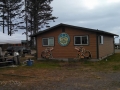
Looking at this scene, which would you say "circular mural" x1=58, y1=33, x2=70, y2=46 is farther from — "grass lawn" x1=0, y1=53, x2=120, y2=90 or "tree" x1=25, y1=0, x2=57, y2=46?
"tree" x1=25, y1=0, x2=57, y2=46

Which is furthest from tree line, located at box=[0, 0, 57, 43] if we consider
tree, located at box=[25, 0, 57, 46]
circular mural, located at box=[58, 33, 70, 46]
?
circular mural, located at box=[58, 33, 70, 46]

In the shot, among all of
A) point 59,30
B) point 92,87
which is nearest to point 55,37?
point 59,30

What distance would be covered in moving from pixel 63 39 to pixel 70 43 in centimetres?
75

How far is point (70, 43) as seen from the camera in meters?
16.5

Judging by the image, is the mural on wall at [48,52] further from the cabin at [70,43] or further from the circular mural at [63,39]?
the circular mural at [63,39]

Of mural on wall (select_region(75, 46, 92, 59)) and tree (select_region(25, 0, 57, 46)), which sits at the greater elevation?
tree (select_region(25, 0, 57, 46))

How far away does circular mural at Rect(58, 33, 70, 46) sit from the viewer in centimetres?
1664

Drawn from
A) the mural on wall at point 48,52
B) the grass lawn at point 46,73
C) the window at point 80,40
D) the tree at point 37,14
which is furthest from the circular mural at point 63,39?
the tree at point 37,14

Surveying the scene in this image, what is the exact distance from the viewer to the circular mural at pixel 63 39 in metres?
→ 16.6

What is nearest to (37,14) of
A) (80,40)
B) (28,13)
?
(28,13)

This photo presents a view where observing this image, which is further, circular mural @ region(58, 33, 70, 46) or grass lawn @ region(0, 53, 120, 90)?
circular mural @ region(58, 33, 70, 46)

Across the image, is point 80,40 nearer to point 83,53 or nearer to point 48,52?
point 83,53

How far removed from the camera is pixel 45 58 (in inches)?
697

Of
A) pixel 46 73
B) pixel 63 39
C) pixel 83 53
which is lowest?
pixel 46 73
